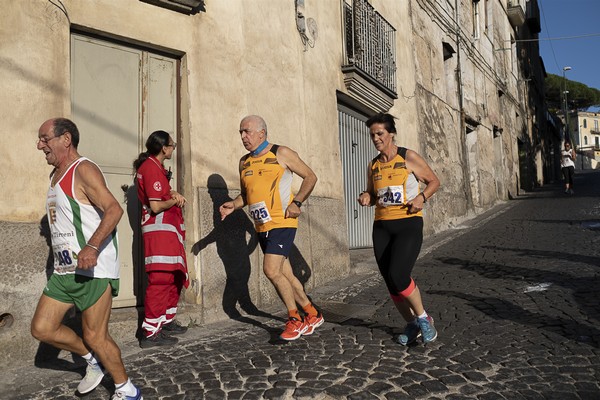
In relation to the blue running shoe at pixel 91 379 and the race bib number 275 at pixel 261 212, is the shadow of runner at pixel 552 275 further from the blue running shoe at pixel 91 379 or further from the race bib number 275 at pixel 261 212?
the blue running shoe at pixel 91 379

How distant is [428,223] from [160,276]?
813 centimetres

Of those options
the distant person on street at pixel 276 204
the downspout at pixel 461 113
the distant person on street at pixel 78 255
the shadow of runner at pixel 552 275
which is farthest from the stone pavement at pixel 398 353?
the downspout at pixel 461 113

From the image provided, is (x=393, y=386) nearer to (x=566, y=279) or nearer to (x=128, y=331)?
(x=128, y=331)

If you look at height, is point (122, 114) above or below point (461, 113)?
below

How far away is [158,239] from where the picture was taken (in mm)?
4637

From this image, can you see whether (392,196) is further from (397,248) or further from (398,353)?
(398,353)

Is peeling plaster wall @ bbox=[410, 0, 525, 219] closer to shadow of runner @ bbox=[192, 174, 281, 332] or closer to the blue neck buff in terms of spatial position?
shadow of runner @ bbox=[192, 174, 281, 332]

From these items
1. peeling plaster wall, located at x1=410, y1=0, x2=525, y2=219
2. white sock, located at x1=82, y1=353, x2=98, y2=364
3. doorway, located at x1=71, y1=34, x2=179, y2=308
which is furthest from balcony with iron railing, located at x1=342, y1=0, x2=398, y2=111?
white sock, located at x1=82, y1=353, x2=98, y2=364

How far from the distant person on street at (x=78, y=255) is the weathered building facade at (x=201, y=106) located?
111 cm

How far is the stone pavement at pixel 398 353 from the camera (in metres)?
3.37

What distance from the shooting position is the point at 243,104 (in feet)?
20.3

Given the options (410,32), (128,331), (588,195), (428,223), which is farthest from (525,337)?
(588,195)

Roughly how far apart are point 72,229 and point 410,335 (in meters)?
2.63

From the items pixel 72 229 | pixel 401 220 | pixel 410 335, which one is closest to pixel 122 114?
pixel 72 229
